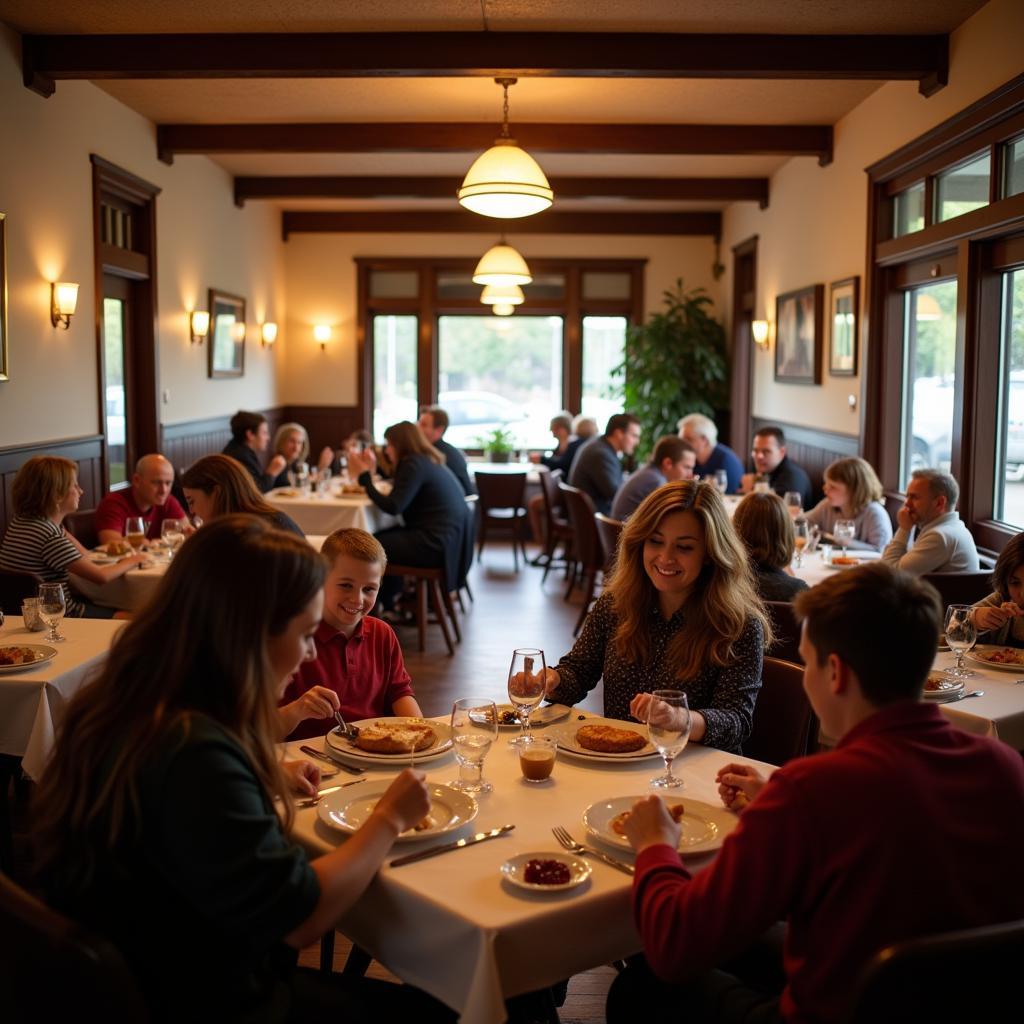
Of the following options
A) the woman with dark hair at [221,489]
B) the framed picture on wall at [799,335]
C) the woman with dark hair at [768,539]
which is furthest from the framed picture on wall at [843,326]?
the woman with dark hair at [221,489]

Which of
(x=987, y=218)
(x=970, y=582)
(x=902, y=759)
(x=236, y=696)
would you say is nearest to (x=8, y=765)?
(x=236, y=696)

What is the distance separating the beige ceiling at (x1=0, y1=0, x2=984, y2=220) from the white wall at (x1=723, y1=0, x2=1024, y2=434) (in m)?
0.19

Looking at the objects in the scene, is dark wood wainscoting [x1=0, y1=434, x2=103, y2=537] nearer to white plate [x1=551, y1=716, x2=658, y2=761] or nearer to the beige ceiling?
the beige ceiling

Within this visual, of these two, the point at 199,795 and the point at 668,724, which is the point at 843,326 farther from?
the point at 199,795

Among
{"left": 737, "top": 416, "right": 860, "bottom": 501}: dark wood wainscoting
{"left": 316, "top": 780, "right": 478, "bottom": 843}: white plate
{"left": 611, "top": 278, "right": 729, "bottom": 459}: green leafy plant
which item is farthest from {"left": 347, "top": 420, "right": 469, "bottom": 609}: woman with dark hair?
{"left": 611, "top": 278, "right": 729, "bottom": 459}: green leafy plant

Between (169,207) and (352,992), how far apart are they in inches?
306

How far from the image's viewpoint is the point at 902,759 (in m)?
1.48

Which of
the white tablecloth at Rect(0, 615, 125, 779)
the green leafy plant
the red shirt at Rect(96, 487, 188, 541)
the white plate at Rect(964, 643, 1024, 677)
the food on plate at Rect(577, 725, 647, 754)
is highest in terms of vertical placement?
the green leafy plant

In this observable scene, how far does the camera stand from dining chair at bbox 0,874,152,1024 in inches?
53.0

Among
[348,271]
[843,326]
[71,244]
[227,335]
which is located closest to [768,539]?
[843,326]

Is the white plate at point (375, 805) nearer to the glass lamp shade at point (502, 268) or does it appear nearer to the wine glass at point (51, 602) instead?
the wine glass at point (51, 602)

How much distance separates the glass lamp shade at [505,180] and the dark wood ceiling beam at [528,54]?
74 cm

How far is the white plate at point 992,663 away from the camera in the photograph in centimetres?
319

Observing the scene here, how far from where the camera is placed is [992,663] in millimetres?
3223
